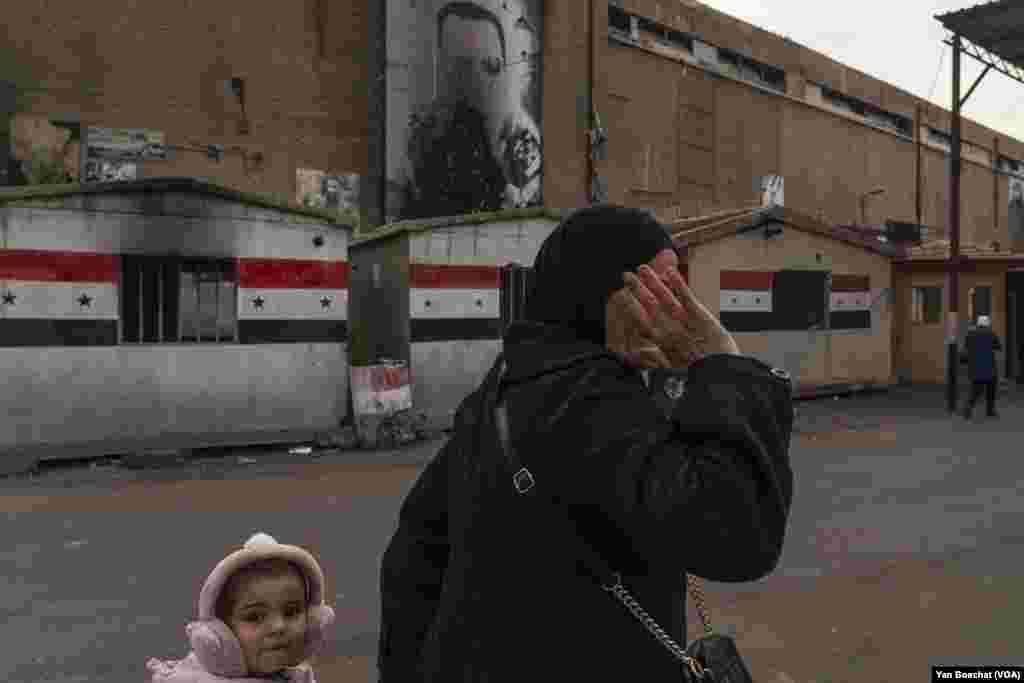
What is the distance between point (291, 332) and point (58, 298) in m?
2.97

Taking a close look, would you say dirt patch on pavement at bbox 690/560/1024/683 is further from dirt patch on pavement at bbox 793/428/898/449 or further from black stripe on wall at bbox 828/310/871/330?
black stripe on wall at bbox 828/310/871/330

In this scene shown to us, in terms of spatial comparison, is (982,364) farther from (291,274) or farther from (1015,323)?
(291,274)

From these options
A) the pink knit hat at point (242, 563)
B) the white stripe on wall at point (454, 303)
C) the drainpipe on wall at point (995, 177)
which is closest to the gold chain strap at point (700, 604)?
the pink knit hat at point (242, 563)

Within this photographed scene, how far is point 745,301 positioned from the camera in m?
17.7

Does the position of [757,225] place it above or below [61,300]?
above

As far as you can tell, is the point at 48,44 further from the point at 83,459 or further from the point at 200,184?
the point at 83,459

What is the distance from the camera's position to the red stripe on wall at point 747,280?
17422mm

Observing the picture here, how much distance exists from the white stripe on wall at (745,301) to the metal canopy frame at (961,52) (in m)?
3.46

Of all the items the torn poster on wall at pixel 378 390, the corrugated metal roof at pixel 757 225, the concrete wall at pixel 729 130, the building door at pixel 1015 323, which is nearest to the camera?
the torn poster on wall at pixel 378 390

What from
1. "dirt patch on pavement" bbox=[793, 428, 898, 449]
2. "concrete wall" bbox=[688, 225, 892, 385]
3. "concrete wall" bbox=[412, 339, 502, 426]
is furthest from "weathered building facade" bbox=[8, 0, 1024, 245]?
"dirt patch on pavement" bbox=[793, 428, 898, 449]

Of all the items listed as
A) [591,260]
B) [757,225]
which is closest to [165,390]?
[591,260]

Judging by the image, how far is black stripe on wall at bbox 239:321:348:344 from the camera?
11852 millimetres

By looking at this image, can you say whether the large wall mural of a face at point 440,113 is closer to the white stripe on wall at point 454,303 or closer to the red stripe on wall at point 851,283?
the red stripe on wall at point 851,283

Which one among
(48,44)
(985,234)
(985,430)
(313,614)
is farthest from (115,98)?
(985,234)
